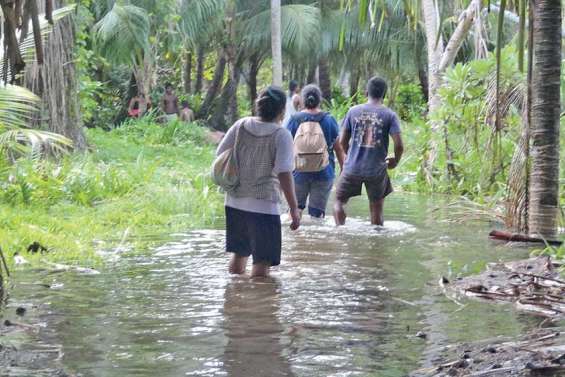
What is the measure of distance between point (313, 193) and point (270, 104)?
4.06 m

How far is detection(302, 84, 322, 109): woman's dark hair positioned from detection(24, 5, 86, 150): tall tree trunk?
20.4 feet

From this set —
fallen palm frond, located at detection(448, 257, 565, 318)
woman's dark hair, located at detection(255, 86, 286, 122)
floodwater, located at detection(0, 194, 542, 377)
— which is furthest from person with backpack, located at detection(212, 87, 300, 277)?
fallen palm frond, located at detection(448, 257, 565, 318)

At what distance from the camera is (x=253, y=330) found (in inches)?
243

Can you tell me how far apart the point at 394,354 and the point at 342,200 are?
5.73m

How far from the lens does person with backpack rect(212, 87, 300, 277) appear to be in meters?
7.55

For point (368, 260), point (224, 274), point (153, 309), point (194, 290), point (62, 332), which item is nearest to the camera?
point (62, 332)

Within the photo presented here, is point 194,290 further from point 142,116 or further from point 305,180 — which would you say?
point 142,116

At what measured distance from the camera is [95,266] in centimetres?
871

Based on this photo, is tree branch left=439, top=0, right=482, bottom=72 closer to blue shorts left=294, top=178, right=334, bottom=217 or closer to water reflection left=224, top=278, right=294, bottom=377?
blue shorts left=294, top=178, right=334, bottom=217

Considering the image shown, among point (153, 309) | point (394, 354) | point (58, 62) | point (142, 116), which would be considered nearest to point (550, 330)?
point (394, 354)

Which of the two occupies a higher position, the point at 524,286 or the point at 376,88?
the point at 376,88

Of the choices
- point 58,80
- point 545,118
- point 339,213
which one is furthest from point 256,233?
point 58,80

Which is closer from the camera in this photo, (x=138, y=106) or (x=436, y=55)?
(x=436, y=55)

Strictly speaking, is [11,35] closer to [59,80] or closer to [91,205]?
[91,205]
